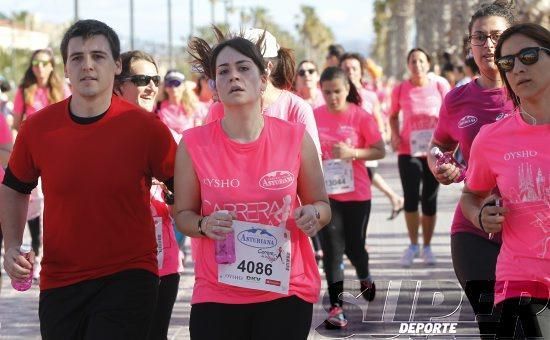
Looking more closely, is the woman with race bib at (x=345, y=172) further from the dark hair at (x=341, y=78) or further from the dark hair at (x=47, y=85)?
the dark hair at (x=47, y=85)

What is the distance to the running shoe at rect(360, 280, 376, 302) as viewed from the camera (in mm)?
9188

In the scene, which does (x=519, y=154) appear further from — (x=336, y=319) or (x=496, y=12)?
(x=336, y=319)

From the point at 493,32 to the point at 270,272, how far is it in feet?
6.26

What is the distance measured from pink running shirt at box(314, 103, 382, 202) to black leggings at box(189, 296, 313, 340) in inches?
172

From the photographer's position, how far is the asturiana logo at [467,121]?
5.92 metres

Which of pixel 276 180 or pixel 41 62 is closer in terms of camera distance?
pixel 276 180

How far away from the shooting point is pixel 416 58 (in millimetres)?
11977

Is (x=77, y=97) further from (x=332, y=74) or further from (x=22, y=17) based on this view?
(x=22, y=17)

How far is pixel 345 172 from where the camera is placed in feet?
29.6

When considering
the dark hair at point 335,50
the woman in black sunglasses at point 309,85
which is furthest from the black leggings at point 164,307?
the dark hair at point 335,50

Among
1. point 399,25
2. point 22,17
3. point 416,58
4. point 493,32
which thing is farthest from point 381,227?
point 22,17

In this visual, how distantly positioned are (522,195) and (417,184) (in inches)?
271

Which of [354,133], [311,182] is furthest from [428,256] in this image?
[311,182]

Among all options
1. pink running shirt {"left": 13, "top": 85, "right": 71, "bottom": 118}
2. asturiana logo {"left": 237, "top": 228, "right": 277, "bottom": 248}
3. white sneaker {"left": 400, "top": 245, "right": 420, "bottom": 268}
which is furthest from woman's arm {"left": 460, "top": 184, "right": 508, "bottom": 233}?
pink running shirt {"left": 13, "top": 85, "right": 71, "bottom": 118}
